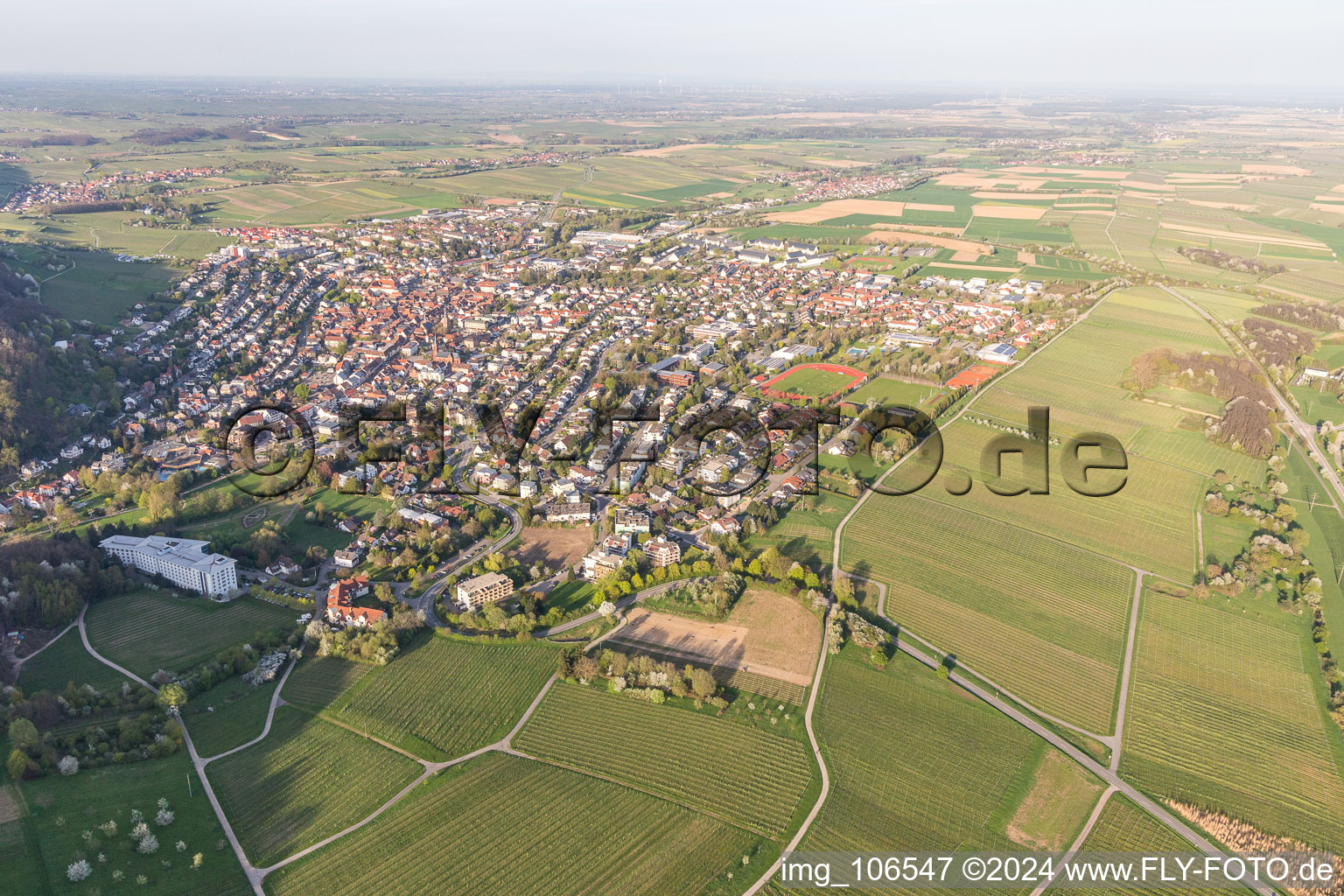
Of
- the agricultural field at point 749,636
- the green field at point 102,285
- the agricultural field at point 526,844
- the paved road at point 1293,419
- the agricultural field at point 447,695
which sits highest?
the green field at point 102,285

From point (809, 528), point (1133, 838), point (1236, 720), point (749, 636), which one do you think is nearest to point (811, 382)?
point (809, 528)

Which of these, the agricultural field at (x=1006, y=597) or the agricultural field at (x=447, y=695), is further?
the agricultural field at (x=1006, y=597)

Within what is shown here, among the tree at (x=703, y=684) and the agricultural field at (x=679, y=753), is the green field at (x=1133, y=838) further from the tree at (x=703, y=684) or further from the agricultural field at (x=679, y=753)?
the tree at (x=703, y=684)

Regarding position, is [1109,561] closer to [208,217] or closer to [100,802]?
[100,802]

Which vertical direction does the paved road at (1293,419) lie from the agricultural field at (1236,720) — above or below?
above

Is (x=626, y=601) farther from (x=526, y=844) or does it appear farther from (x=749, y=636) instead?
(x=526, y=844)

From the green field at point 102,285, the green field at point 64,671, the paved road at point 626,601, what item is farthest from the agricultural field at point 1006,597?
the green field at point 102,285
